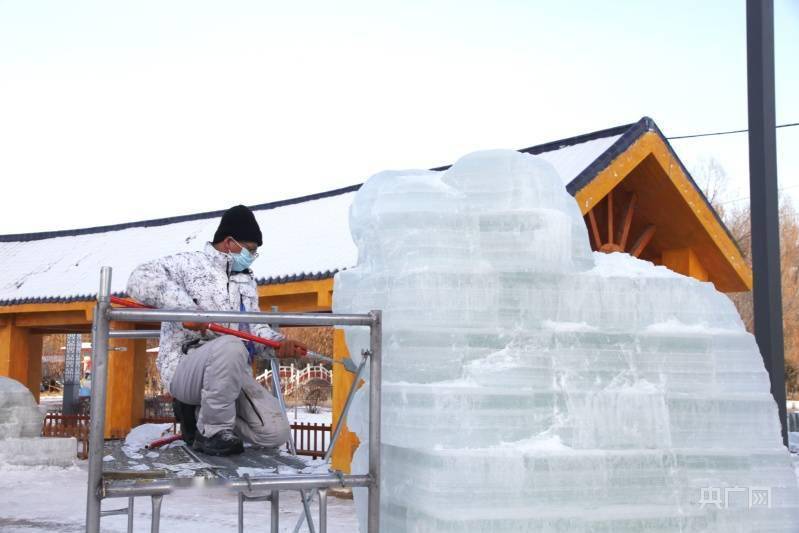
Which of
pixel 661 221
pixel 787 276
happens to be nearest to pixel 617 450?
pixel 661 221

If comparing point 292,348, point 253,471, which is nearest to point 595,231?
point 292,348

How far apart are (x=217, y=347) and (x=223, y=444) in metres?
0.38

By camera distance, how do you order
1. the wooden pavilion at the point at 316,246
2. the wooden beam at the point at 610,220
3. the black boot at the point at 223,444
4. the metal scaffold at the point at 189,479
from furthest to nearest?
the wooden beam at the point at 610,220 → the wooden pavilion at the point at 316,246 → the black boot at the point at 223,444 → the metal scaffold at the point at 189,479

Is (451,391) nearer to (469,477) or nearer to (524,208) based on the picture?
(469,477)

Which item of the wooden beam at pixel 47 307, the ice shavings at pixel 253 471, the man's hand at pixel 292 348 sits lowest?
the ice shavings at pixel 253 471

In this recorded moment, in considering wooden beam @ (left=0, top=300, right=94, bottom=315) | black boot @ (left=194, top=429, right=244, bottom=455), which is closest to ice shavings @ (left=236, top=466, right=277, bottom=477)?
black boot @ (left=194, top=429, right=244, bottom=455)

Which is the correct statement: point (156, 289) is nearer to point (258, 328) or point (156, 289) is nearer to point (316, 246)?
point (258, 328)

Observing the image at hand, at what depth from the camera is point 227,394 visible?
3559 millimetres

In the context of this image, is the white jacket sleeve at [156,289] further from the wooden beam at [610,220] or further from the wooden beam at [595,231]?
the wooden beam at [610,220]

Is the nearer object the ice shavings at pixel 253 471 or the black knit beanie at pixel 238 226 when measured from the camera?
the ice shavings at pixel 253 471

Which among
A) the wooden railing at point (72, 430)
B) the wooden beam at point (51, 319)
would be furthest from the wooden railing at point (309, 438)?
the wooden beam at point (51, 319)

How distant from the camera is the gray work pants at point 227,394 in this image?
140 inches

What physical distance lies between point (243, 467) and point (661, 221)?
9.21 m

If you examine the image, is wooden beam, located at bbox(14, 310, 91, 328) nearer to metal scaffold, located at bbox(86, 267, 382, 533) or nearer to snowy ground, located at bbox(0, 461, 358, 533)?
snowy ground, located at bbox(0, 461, 358, 533)
